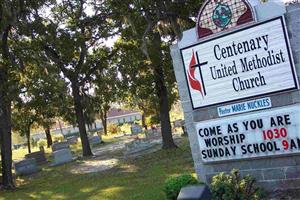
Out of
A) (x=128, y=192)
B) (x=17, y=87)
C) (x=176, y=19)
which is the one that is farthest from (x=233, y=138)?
(x=17, y=87)

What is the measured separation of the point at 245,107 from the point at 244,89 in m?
0.34

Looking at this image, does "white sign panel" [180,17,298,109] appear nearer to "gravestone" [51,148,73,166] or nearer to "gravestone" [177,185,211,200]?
"gravestone" [177,185,211,200]

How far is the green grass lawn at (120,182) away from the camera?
43.8ft

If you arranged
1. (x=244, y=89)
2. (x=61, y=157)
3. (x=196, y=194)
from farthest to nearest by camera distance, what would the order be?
(x=61, y=157)
(x=244, y=89)
(x=196, y=194)

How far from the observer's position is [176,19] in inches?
739

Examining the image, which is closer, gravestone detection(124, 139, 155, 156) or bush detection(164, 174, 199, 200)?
bush detection(164, 174, 199, 200)

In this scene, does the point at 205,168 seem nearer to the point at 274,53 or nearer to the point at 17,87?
the point at 274,53

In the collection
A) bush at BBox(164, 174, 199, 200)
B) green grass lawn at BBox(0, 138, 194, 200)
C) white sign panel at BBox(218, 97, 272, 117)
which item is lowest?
green grass lawn at BBox(0, 138, 194, 200)

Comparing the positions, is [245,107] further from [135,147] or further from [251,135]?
[135,147]

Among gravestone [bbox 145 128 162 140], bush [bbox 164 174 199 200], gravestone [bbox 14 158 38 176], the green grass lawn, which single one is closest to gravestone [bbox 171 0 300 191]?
bush [bbox 164 174 199 200]

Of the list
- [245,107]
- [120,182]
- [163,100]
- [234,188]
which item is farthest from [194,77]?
[163,100]

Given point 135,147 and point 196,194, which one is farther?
point 135,147

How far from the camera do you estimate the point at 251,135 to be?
31.0 ft

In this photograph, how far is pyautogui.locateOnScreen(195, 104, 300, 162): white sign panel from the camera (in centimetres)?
891
